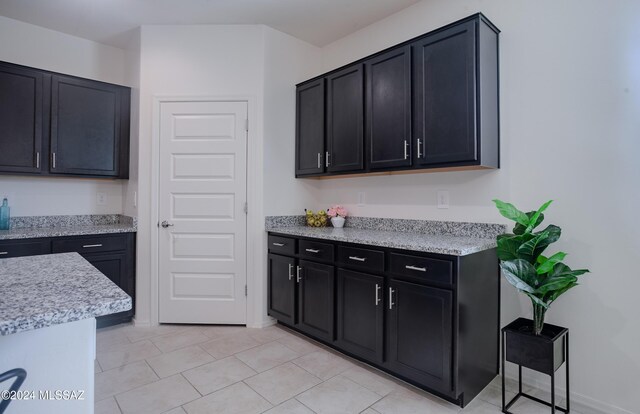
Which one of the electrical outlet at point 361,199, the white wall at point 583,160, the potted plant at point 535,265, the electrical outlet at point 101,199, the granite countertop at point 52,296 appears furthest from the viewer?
the electrical outlet at point 101,199

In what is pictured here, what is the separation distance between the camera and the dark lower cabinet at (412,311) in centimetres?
194

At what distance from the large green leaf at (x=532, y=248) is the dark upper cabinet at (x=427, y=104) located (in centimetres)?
→ 57

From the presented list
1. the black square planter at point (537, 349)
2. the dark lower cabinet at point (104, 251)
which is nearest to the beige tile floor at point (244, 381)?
the black square planter at point (537, 349)

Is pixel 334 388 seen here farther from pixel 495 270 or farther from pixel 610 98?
pixel 610 98

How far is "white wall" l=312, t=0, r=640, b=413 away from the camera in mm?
1893

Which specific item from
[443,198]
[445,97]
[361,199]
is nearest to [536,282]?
[443,198]

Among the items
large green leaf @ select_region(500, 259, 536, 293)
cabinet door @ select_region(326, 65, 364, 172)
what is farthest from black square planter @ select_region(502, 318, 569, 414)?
cabinet door @ select_region(326, 65, 364, 172)

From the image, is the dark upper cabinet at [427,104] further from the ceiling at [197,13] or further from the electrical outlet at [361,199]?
the ceiling at [197,13]

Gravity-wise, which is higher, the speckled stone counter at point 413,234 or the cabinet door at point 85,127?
the cabinet door at point 85,127

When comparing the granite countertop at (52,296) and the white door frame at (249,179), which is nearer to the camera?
the granite countertop at (52,296)

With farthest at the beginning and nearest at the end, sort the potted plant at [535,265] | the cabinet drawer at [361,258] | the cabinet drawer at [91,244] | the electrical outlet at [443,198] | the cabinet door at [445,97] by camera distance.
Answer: the cabinet drawer at [91,244] < the electrical outlet at [443,198] < the cabinet drawer at [361,258] < the cabinet door at [445,97] < the potted plant at [535,265]

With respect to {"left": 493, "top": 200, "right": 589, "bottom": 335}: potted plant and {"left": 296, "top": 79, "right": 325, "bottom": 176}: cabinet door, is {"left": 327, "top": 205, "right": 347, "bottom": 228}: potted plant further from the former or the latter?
{"left": 493, "top": 200, "right": 589, "bottom": 335}: potted plant

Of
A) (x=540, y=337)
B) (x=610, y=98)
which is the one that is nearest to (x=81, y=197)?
(x=540, y=337)

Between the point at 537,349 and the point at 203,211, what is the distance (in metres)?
2.68
